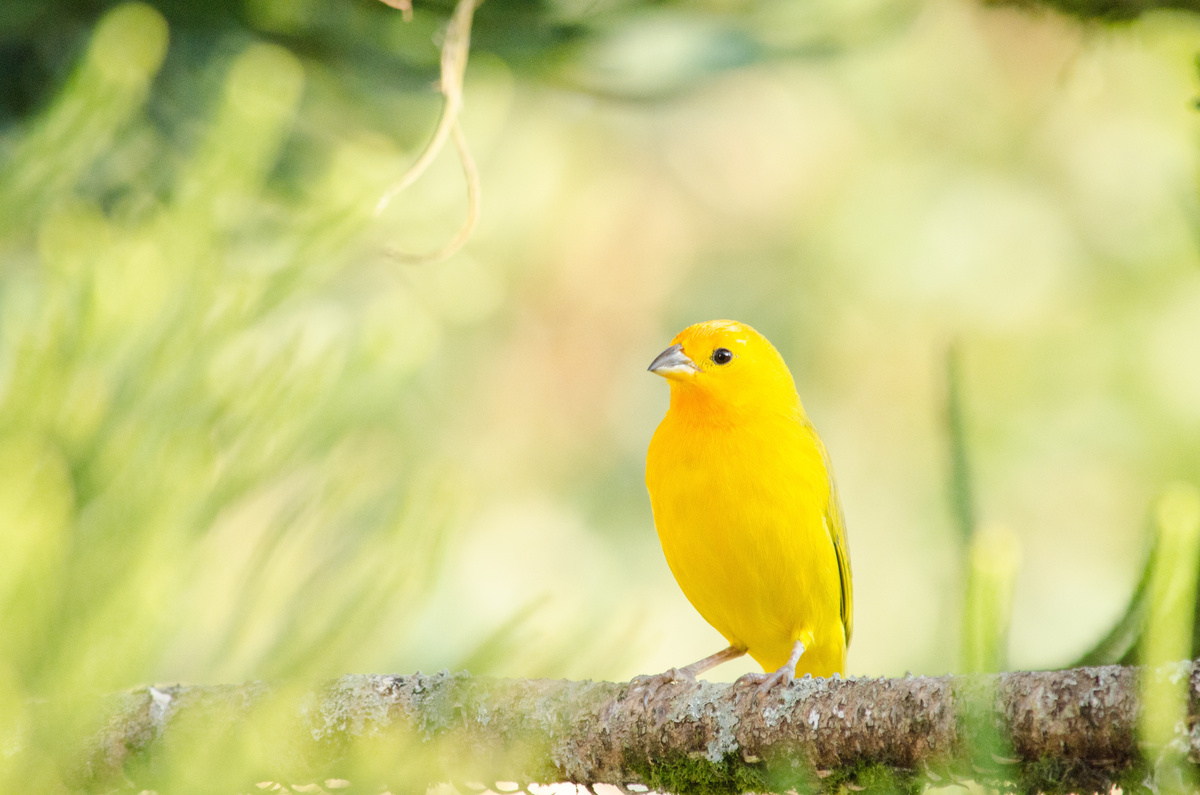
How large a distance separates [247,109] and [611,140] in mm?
5659

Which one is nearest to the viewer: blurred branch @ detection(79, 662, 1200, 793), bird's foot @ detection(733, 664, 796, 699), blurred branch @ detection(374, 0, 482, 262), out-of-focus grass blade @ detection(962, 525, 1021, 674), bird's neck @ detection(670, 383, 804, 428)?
out-of-focus grass blade @ detection(962, 525, 1021, 674)

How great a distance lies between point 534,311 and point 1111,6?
3.97 m

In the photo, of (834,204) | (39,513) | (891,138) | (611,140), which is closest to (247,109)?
(39,513)

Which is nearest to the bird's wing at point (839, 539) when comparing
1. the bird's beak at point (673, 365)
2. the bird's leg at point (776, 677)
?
the bird's leg at point (776, 677)

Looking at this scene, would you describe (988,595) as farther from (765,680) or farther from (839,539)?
(839,539)

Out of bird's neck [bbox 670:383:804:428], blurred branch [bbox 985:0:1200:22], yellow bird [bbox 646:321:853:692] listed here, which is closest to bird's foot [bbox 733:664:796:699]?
A: yellow bird [bbox 646:321:853:692]

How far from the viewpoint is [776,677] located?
1840 mm

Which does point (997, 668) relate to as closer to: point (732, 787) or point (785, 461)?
point (732, 787)

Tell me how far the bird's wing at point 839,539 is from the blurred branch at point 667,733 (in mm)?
1167

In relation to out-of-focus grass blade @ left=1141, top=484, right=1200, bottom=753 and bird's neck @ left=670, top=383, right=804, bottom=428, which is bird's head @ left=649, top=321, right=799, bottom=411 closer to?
bird's neck @ left=670, top=383, right=804, bottom=428

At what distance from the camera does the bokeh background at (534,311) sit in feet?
2.41

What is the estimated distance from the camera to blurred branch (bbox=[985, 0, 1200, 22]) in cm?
180

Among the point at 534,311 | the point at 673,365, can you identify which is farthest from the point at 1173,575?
A: the point at 534,311

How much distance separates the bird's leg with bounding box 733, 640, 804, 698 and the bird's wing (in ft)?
0.85
